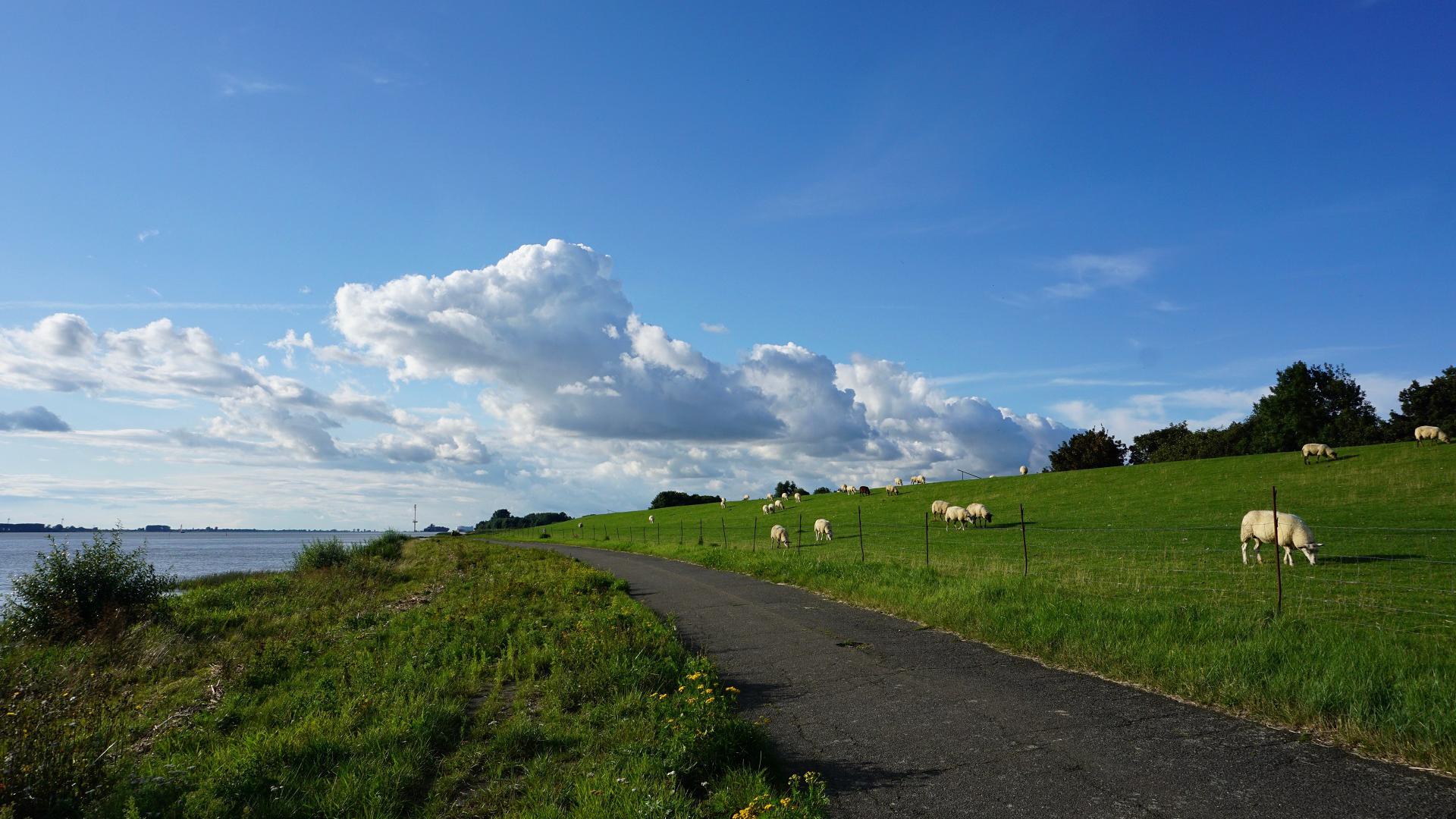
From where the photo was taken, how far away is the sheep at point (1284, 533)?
21.1 m

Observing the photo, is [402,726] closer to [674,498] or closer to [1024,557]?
[1024,557]

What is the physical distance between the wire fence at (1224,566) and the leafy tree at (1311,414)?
60963 millimetres

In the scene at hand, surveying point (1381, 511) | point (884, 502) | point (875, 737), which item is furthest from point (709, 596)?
point (884, 502)

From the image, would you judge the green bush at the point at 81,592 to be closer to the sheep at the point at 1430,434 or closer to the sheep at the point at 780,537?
the sheep at the point at 780,537

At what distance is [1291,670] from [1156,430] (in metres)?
118

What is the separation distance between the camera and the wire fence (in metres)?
13.9

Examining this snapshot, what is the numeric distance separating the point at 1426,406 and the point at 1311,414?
9873 millimetres

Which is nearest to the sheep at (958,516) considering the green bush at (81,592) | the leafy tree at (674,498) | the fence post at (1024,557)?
the fence post at (1024,557)

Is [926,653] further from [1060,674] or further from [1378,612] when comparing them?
[1378,612]

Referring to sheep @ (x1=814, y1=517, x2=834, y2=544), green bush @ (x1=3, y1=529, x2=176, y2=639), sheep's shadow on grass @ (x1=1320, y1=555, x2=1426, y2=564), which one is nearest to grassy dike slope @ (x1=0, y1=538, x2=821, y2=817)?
green bush @ (x1=3, y1=529, x2=176, y2=639)

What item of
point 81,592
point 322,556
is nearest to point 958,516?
point 322,556

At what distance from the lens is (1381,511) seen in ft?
98.1

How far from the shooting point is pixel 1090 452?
9125 centimetres

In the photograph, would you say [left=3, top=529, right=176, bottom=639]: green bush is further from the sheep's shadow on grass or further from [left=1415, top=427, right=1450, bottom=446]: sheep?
[left=1415, top=427, right=1450, bottom=446]: sheep
